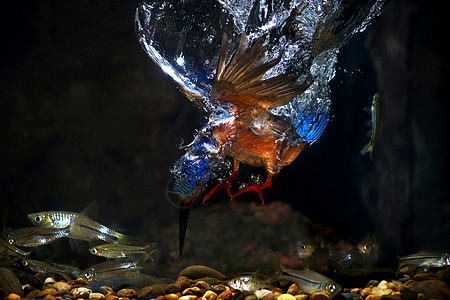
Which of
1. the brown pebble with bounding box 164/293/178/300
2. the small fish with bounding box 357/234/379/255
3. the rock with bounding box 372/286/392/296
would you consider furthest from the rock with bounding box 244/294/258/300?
the small fish with bounding box 357/234/379/255

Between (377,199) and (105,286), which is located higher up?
(377,199)

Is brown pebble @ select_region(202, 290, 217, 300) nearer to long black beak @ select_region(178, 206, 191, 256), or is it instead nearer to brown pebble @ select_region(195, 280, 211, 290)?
brown pebble @ select_region(195, 280, 211, 290)

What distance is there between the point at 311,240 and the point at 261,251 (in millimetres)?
579

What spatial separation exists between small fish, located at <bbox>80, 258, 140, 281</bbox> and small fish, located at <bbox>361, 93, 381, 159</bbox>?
2864 mm

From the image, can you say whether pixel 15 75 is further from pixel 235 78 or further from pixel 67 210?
pixel 235 78

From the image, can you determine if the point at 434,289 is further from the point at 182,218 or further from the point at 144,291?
the point at 144,291

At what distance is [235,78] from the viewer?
8.25 ft

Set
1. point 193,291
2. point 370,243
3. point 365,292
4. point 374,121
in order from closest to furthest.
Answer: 1. point 193,291
2. point 365,292
3. point 374,121
4. point 370,243

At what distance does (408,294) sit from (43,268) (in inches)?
129

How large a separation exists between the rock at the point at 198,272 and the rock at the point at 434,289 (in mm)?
1825

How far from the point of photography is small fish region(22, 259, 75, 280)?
135 inches

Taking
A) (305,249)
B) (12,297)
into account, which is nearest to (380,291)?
(305,249)

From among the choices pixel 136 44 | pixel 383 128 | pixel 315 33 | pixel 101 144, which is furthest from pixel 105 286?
pixel 383 128

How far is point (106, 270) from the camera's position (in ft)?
10.5
